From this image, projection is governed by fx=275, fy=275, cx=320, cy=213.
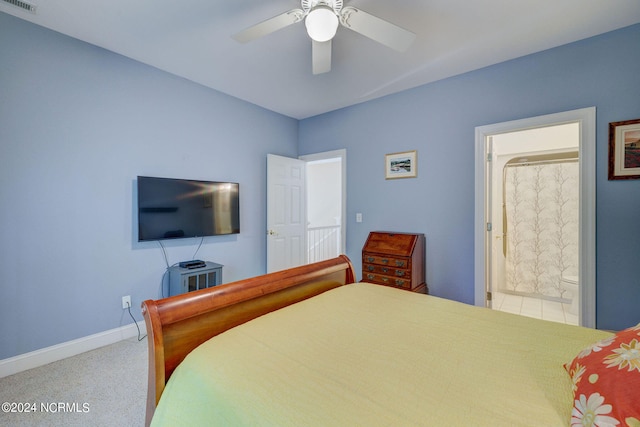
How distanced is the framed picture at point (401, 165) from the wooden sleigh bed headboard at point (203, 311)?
2.01 metres

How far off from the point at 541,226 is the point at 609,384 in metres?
3.85

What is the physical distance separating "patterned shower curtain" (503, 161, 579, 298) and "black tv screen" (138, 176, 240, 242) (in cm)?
388

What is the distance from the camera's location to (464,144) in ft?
9.55

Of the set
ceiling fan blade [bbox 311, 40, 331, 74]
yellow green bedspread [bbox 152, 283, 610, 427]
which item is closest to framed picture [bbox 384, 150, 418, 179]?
ceiling fan blade [bbox 311, 40, 331, 74]

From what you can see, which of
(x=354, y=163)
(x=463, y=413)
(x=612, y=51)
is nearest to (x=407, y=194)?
(x=354, y=163)

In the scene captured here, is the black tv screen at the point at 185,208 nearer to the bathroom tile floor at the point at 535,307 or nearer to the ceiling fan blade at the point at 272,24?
the ceiling fan blade at the point at 272,24

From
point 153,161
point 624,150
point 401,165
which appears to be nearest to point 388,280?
point 401,165

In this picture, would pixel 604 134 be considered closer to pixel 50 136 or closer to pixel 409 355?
pixel 409 355

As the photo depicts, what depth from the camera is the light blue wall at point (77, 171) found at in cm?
207

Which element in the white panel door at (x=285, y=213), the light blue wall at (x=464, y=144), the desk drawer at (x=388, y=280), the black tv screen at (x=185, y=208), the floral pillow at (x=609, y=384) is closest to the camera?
the floral pillow at (x=609, y=384)

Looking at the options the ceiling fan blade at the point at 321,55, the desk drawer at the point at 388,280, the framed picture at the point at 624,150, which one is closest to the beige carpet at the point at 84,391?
the desk drawer at the point at 388,280

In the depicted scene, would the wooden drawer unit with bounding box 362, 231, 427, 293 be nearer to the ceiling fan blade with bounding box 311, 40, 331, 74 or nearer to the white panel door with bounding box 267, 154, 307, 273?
the white panel door with bounding box 267, 154, 307, 273

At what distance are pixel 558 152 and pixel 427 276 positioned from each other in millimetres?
2496

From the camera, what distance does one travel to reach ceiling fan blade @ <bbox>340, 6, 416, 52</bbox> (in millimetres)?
1631
